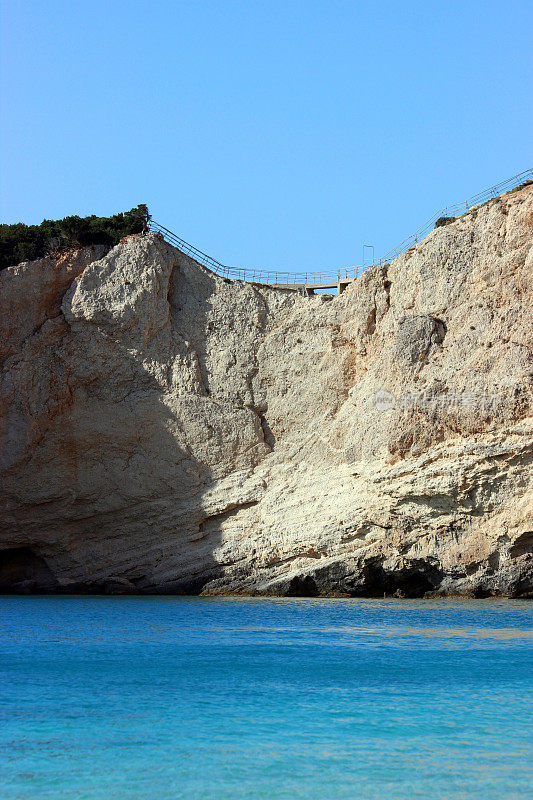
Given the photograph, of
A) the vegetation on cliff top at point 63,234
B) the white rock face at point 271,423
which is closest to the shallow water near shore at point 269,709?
the white rock face at point 271,423

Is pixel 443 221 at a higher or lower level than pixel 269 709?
higher

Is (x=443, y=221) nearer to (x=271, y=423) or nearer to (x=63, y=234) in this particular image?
(x=271, y=423)

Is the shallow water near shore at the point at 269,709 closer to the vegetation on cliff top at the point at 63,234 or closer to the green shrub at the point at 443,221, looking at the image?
the green shrub at the point at 443,221

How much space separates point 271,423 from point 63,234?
1129cm

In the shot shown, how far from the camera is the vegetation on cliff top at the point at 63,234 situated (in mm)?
33000

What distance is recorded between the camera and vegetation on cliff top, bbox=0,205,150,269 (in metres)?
33.0

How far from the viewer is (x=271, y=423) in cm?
3153

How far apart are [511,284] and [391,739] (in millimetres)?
20020

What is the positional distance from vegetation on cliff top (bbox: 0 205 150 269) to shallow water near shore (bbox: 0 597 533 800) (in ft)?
56.8

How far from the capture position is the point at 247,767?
8.28m

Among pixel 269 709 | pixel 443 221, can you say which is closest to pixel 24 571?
pixel 443 221

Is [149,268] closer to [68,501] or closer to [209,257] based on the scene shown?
[209,257]

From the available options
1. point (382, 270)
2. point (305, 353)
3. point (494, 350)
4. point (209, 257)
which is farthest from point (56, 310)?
point (494, 350)

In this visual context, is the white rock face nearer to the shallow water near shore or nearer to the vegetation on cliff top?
the vegetation on cliff top
